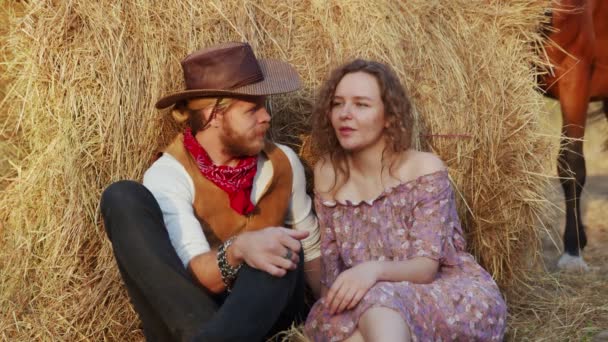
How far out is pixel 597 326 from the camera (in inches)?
154

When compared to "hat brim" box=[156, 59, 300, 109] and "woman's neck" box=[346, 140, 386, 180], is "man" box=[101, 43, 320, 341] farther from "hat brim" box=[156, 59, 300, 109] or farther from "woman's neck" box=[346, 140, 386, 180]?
"woman's neck" box=[346, 140, 386, 180]

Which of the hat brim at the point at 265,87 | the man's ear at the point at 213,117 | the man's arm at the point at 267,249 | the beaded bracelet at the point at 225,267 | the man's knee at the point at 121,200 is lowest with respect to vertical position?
the beaded bracelet at the point at 225,267

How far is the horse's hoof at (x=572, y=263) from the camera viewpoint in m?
4.87

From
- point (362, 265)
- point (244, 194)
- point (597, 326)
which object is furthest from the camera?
point (597, 326)

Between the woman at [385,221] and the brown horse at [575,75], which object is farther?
the brown horse at [575,75]

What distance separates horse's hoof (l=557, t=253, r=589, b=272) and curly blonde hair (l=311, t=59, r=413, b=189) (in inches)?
80.8

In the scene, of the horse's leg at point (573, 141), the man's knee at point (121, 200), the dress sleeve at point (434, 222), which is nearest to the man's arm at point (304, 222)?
the dress sleeve at point (434, 222)

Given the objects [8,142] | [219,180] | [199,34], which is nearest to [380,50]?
[199,34]

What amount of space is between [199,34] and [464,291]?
53.7 inches

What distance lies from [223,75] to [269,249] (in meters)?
0.70

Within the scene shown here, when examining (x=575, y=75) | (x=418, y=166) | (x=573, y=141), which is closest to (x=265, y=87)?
(x=418, y=166)

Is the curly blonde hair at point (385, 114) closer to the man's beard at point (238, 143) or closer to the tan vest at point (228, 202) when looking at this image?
the tan vest at point (228, 202)

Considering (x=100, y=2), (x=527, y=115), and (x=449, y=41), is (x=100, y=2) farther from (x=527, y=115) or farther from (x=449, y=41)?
(x=527, y=115)

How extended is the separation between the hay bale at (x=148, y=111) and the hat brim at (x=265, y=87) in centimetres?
22
